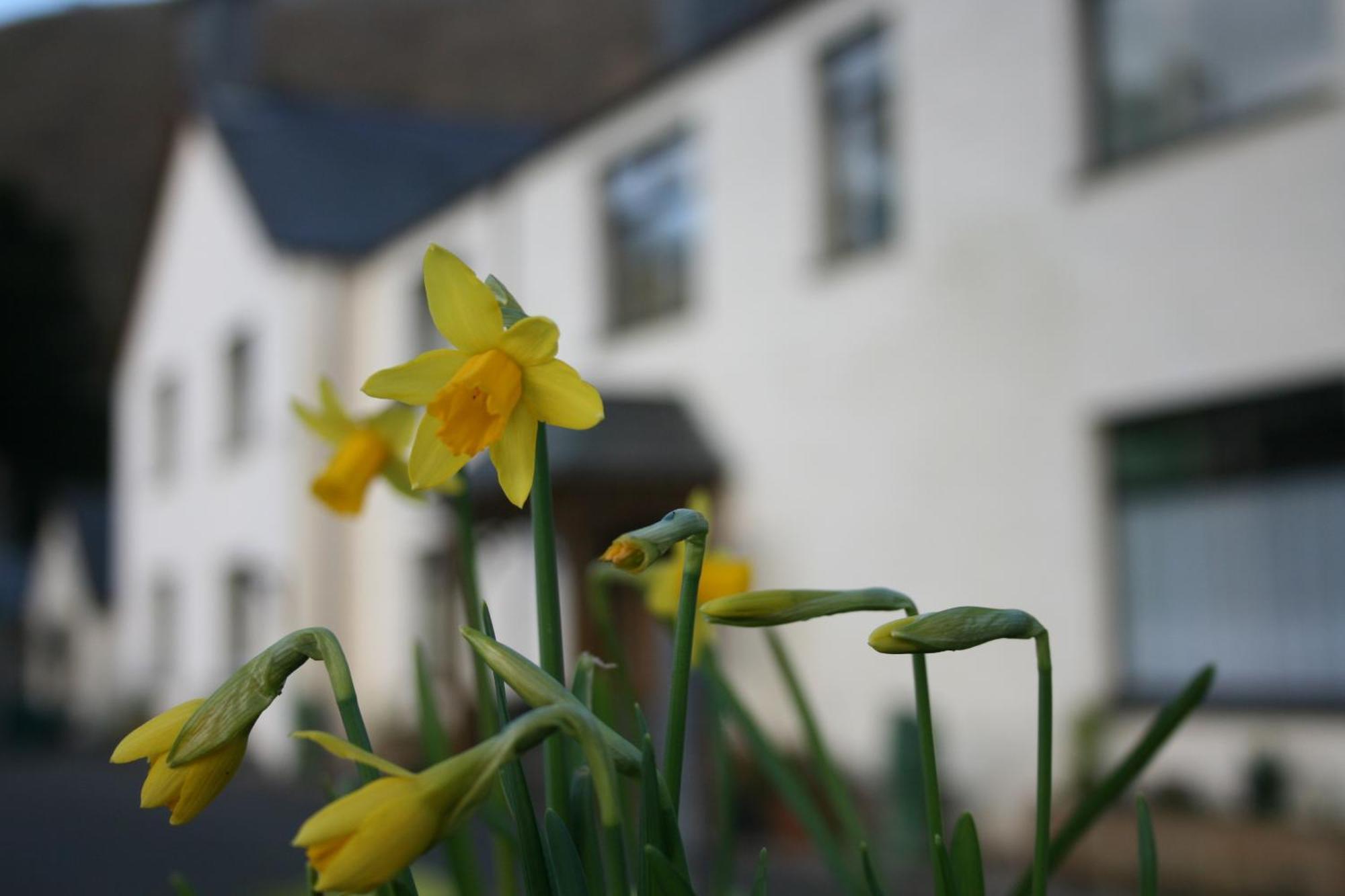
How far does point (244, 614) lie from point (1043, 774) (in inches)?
673

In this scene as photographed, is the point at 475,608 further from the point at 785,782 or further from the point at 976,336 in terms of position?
the point at 976,336

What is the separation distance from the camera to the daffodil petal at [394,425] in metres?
1.24

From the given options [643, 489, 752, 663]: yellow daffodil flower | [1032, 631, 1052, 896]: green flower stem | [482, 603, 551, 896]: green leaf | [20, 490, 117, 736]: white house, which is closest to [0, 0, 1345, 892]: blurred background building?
[643, 489, 752, 663]: yellow daffodil flower

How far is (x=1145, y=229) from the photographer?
6.59 meters

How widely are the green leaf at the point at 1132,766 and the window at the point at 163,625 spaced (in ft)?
64.8

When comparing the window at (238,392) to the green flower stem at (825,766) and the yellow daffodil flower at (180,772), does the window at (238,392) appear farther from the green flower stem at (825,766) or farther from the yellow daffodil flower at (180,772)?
the yellow daffodil flower at (180,772)

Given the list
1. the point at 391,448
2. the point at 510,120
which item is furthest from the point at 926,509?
the point at 510,120

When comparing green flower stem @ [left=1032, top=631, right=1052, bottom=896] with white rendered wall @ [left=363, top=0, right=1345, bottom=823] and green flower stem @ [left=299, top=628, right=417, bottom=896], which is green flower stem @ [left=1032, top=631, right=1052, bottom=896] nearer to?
green flower stem @ [left=299, top=628, right=417, bottom=896]

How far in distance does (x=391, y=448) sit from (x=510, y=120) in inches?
840

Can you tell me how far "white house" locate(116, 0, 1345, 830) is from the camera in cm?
617

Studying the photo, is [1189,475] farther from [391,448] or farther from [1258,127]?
[391,448]

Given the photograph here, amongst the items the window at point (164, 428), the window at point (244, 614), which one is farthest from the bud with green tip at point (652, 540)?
the window at point (164, 428)

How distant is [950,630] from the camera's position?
71cm

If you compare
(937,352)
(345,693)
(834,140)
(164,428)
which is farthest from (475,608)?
(164,428)
